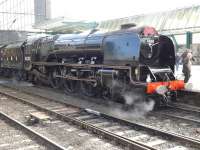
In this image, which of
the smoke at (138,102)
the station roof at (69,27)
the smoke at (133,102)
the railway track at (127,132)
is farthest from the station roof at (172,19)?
the railway track at (127,132)

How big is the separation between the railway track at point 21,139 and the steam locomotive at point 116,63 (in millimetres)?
3808

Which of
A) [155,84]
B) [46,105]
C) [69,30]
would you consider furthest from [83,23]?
[155,84]

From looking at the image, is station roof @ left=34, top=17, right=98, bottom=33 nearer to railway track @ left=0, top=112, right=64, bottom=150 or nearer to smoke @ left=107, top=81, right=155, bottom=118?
smoke @ left=107, top=81, right=155, bottom=118

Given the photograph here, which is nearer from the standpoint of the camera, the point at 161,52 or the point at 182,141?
the point at 182,141

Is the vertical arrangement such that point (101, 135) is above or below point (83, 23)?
below

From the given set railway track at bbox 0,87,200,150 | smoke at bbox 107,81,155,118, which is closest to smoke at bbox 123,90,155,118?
smoke at bbox 107,81,155,118

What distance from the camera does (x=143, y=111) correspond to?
36.4 ft

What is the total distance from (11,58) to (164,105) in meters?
13.9

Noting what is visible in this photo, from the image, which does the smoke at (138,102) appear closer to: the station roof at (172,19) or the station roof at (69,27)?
the station roof at (172,19)

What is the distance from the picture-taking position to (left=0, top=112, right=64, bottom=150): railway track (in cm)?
732

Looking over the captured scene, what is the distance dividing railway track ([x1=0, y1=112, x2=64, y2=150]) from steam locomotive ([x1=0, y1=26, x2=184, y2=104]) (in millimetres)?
3808

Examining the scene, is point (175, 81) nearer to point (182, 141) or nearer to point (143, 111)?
point (143, 111)

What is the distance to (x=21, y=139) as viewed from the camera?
7.99 meters

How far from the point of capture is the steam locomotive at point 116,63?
11156 mm
